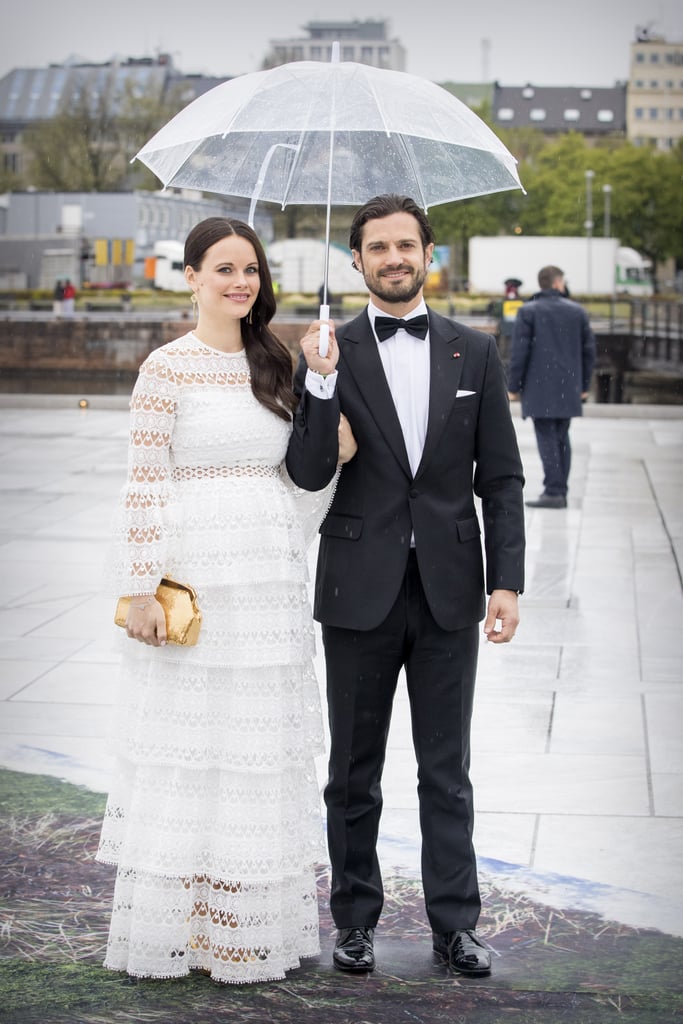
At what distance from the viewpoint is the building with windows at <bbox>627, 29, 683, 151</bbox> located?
413 feet

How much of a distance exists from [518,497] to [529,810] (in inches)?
64.3

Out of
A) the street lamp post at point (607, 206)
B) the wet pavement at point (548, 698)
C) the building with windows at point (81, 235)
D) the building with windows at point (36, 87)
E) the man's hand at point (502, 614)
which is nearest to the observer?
the man's hand at point (502, 614)

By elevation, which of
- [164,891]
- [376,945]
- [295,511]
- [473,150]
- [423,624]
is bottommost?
[376,945]

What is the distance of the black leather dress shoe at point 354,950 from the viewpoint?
3.79m

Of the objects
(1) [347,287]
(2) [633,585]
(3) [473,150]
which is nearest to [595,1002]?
(3) [473,150]

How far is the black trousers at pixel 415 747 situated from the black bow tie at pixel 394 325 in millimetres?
589

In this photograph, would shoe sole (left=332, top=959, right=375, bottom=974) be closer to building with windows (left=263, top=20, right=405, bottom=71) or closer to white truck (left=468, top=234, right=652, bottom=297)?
white truck (left=468, top=234, right=652, bottom=297)

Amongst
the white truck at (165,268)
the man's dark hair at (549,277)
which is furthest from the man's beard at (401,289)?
the white truck at (165,268)

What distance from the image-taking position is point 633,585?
9.12 m

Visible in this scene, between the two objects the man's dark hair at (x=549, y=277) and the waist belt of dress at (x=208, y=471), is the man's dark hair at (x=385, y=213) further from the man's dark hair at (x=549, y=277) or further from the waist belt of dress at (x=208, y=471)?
the man's dark hair at (x=549, y=277)

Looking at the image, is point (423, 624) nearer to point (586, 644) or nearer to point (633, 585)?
point (586, 644)

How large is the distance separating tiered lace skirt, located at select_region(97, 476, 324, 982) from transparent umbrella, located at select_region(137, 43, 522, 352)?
751 mm

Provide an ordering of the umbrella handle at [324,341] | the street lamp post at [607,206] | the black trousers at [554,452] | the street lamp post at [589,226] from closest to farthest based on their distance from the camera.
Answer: the umbrella handle at [324,341] → the black trousers at [554,452] → the street lamp post at [589,226] → the street lamp post at [607,206]

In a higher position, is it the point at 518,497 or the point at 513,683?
the point at 518,497
